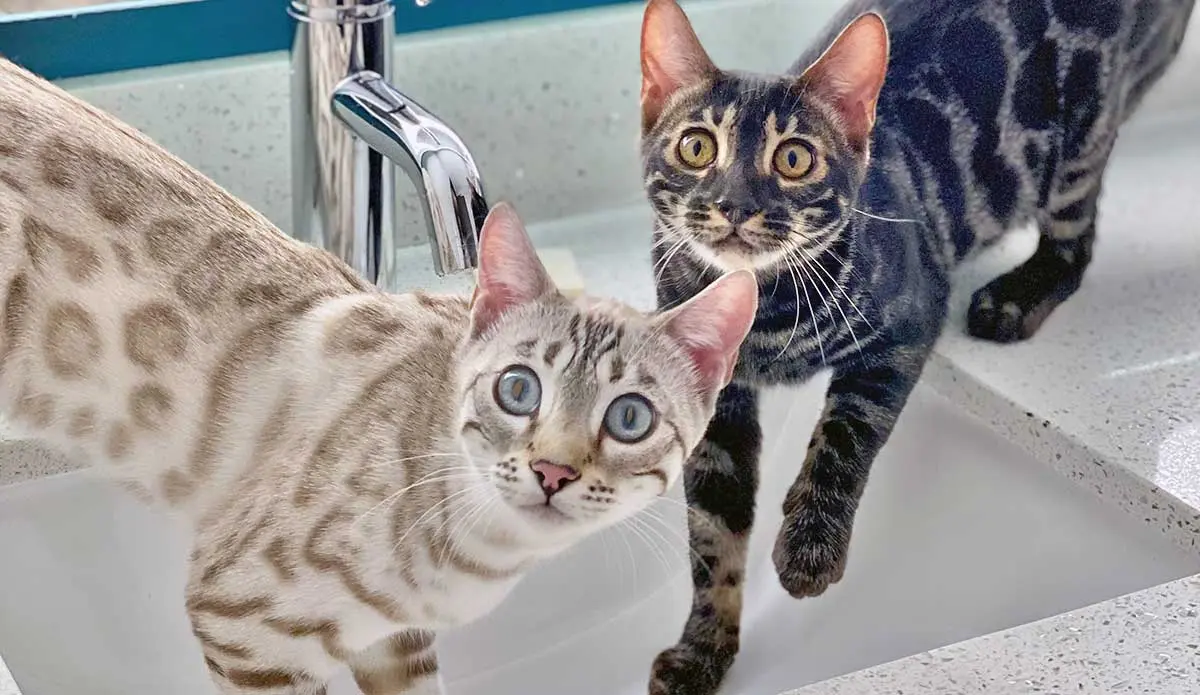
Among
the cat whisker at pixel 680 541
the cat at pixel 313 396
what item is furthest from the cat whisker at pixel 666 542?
the cat at pixel 313 396

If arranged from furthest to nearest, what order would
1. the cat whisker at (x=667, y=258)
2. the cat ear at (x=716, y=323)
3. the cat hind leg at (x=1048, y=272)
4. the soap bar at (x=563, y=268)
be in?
1. the cat hind leg at (x=1048, y=272)
2. the soap bar at (x=563, y=268)
3. the cat whisker at (x=667, y=258)
4. the cat ear at (x=716, y=323)

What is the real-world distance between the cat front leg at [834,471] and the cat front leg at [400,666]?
0.71 ft

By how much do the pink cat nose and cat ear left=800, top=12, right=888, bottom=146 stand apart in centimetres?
24

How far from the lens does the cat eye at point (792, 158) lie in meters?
0.71

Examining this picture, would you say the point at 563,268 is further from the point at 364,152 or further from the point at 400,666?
the point at 400,666

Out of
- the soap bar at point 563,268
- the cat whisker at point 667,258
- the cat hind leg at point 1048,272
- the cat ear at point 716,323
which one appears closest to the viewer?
the cat ear at point 716,323

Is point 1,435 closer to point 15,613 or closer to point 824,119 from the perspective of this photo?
point 15,613

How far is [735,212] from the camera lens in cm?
71

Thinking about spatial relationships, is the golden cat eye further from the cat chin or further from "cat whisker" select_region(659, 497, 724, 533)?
"cat whisker" select_region(659, 497, 724, 533)

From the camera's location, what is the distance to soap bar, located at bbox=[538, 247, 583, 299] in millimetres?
875

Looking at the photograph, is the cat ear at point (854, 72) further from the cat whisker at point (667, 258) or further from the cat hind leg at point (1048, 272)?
the cat hind leg at point (1048, 272)

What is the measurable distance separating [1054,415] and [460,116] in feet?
1.62

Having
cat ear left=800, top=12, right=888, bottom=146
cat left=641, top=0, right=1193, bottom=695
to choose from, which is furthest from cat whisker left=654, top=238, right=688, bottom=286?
cat ear left=800, top=12, right=888, bottom=146

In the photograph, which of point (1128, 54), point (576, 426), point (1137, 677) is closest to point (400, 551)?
point (576, 426)
